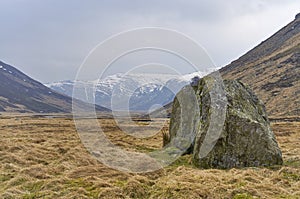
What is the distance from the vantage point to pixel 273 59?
524 ft

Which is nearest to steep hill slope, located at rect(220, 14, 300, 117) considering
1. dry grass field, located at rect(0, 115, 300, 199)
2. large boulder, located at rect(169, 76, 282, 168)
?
large boulder, located at rect(169, 76, 282, 168)

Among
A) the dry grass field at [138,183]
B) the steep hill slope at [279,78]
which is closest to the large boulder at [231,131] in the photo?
the dry grass field at [138,183]

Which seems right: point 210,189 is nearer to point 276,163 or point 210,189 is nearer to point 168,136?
point 276,163

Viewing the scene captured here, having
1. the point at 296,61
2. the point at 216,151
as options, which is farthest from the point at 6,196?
the point at 296,61

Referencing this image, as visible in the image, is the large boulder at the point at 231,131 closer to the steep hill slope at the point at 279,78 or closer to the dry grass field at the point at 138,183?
the dry grass field at the point at 138,183

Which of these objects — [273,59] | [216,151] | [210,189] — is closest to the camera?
[210,189]

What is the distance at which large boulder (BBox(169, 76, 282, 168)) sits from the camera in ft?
60.1

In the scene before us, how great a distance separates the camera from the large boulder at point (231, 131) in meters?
18.3

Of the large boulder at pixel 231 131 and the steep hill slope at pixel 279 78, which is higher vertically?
the steep hill slope at pixel 279 78

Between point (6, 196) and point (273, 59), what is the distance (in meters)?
161

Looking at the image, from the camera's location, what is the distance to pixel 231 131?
61.5 ft

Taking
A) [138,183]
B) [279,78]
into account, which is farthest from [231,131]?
[279,78]

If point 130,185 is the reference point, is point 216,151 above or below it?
above

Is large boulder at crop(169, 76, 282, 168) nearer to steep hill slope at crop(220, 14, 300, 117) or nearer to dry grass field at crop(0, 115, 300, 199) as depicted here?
dry grass field at crop(0, 115, 300, 199)
